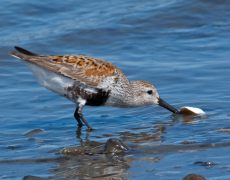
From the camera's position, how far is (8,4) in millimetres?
15422

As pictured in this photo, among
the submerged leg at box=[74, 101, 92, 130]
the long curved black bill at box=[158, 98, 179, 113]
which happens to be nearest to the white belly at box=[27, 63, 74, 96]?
the submerged leg at box=[74, 101, 92, 130]

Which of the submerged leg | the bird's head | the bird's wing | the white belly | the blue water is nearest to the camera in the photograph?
the blue water

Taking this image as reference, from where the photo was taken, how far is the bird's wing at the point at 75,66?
9.62 metres

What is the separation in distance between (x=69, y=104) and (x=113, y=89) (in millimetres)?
935

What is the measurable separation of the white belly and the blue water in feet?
1.31

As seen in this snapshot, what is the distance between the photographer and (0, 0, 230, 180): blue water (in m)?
7.70

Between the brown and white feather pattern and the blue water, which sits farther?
the brown and white feather pattern

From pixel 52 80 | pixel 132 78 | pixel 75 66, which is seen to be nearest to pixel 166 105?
pixel 75 66

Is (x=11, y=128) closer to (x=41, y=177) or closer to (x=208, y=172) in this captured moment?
(x=41, y=177)

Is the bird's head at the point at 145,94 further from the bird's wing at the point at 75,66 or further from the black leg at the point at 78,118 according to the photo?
the black leg at the point at 78,118

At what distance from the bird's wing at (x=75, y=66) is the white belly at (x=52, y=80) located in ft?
0.31

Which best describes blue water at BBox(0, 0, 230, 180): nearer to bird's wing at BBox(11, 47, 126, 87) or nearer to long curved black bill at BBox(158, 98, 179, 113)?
long curved black bill at BBox(158, 98, 179, 113)

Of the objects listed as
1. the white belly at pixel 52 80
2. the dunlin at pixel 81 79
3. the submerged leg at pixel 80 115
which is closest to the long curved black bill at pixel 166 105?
the dunlin at pixel 81 79

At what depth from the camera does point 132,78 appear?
37.8ft
